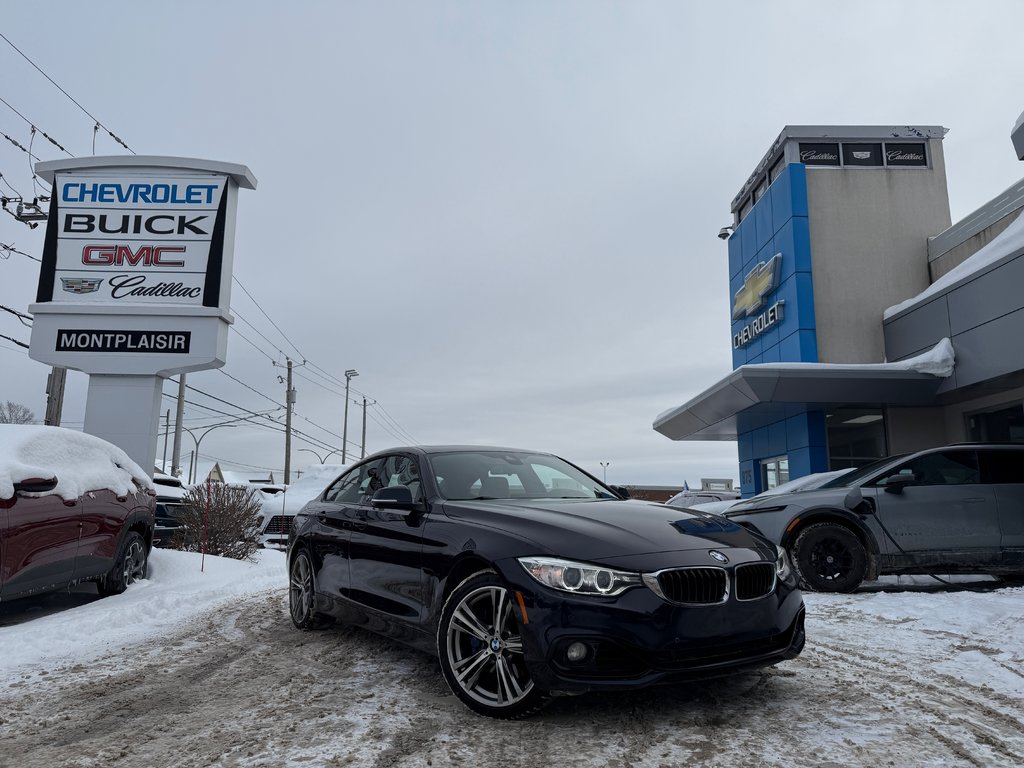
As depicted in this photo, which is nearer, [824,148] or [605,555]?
[605,555]

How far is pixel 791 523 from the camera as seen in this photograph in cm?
738

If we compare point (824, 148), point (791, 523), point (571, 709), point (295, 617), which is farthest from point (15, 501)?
point (824, 148)

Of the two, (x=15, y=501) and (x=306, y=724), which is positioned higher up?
(x=15, y=501)

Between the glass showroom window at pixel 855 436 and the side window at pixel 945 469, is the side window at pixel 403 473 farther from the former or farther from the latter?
the glass showroom window at pixel 855 436

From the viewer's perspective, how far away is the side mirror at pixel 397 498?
4.24 metres

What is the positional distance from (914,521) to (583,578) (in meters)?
5.37

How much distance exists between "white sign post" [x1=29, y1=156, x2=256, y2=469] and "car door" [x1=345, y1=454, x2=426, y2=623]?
10.7m

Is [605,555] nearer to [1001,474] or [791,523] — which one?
[791,523]

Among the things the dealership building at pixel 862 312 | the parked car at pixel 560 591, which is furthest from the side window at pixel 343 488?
the dealership building at pixel 862 312

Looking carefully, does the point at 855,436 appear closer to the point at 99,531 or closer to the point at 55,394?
the point at 99,531

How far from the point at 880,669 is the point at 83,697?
14.9 ft

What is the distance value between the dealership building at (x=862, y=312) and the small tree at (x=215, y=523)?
35.7 ft

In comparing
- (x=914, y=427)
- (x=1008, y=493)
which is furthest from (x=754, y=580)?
(x=914, y=427)

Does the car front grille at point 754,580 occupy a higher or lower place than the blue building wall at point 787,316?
lower
